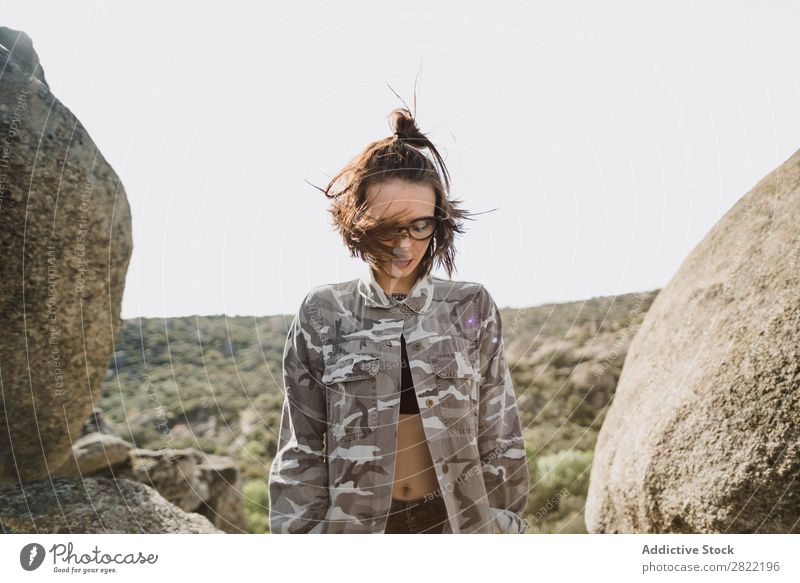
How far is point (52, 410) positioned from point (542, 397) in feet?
13.5

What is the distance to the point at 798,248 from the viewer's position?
238cm

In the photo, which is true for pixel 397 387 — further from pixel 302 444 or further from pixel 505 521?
pixel 505 521

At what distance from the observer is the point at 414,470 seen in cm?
200

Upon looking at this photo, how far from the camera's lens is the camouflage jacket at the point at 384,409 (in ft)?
6.25

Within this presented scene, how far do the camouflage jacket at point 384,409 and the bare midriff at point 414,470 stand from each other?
6 centimetres

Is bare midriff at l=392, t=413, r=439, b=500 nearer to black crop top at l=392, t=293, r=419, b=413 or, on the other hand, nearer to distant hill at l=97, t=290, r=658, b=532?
black crop top at l=392, t=293, r=419, b=413

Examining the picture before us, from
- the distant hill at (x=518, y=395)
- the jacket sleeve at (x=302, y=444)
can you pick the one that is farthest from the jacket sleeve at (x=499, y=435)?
the distant hill at (x=518, y=395)

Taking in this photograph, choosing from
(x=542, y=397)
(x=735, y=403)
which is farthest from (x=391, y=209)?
(x=542, y=397)

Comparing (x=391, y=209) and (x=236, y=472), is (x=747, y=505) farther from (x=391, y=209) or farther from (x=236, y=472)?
(x=236, y=472)

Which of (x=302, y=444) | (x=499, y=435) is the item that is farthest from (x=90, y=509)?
(x=499, y=435)

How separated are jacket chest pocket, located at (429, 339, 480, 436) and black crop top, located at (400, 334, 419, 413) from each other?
0.09 meters

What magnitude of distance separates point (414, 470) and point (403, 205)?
3.00 ft

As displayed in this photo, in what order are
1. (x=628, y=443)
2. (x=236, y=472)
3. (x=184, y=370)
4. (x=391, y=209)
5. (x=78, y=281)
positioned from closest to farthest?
1. (x=391, y=209)
2. (x=628, y=443)
3. (x=78, y=281)
4. (x=236, y=472)
5. (x=184, y=370)

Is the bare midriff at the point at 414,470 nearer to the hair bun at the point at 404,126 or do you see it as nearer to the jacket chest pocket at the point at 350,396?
the jacket chest pocket at the point at 350,396
